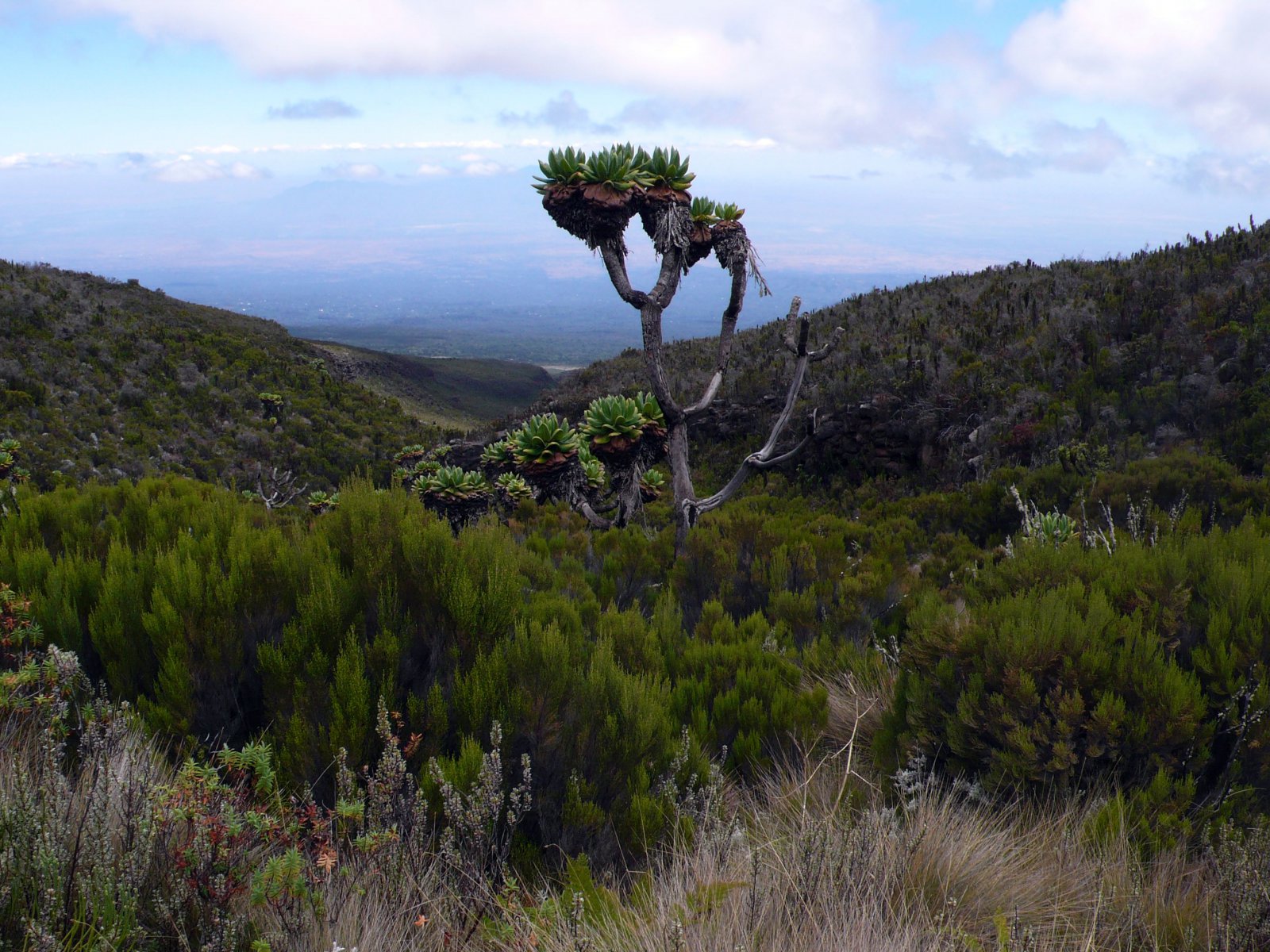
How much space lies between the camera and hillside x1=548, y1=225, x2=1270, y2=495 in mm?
11211

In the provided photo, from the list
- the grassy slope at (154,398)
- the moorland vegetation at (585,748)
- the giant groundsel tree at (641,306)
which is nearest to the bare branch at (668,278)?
the giant groundsel tree at (641,306)

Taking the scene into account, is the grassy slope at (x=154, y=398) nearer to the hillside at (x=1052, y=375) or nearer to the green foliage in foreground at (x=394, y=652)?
the hillside at (x=1052, y=375)

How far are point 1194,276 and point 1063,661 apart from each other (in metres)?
15.8

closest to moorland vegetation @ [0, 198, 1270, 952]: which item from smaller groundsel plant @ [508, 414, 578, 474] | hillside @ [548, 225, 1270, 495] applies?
smaller groundsel plant @ [508, 414, 578, 474]

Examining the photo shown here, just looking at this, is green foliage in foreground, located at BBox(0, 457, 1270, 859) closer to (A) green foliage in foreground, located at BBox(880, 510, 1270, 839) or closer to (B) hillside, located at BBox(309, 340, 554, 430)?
(A) green foliage in foreground, located at BBox(880, 510, 1270, 839)

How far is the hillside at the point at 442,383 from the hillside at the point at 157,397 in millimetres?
8746

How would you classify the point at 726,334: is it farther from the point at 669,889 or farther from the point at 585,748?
the point at 669,889

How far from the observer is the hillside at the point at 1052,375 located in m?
11.2

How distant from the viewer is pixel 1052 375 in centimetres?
1416

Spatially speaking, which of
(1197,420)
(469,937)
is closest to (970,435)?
(1197,420)

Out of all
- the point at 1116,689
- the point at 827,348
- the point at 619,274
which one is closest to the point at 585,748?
the point at 1116,689

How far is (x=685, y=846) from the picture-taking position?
2604mm

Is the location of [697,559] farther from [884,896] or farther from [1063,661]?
[884,896]

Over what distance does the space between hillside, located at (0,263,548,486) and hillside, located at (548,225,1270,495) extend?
1679 centimetres
